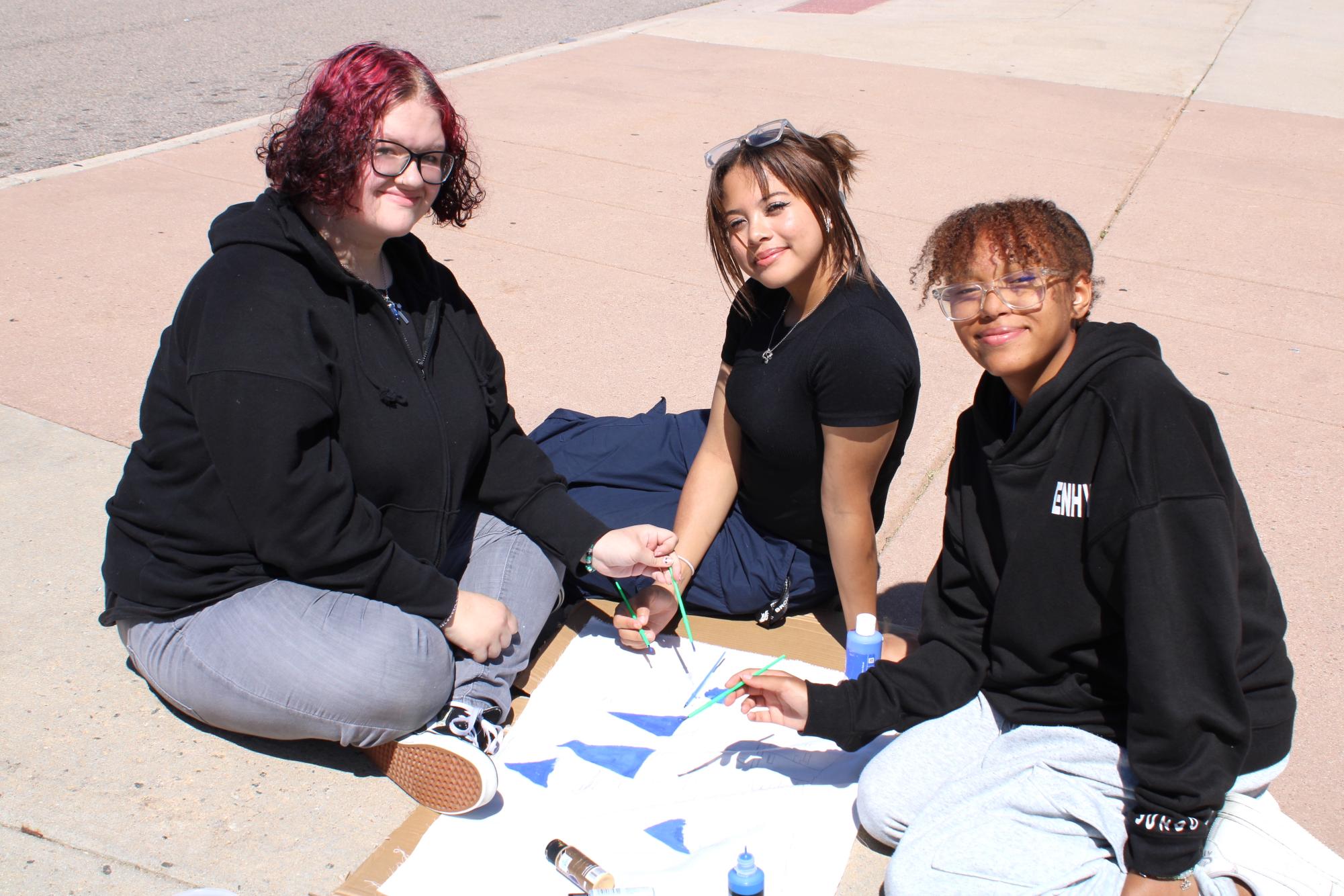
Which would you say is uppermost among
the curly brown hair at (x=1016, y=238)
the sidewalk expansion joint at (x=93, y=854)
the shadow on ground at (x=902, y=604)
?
the curly brown hair at (x=1016, y=238)

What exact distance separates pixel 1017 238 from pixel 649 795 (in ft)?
4.07

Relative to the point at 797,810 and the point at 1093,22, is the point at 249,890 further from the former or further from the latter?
the point at 1093,22

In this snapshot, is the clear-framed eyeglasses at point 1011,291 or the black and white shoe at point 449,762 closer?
the clear-framed eyeglasses at point 1011,291

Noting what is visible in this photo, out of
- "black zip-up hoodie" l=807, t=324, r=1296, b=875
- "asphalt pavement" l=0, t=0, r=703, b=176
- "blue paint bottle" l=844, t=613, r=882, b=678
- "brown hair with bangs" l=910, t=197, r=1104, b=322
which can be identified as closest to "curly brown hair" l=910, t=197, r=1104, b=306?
"brown hair with bangs" l=910, t=197, r=1104, b=322

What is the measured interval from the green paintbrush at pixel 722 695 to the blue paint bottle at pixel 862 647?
6.9 inches

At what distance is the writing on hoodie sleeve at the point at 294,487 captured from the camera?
210 cm

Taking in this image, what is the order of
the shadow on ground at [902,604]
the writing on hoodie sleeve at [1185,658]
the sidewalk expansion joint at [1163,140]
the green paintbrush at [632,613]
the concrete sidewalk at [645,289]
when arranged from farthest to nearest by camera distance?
1. the sidewalk expansion joint at [1163,140]
2. the shadow on ground at [902,604]
3. the green paintbrush at [632,613]
4. the concrete sidewalk at [645,289]
5. the writing on hoodie sleeve at [1185,658]

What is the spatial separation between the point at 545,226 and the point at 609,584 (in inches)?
121

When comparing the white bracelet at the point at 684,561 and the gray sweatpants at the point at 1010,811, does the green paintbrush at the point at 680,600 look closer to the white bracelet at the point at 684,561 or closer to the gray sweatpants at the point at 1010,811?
the white bracelet at the point at 684,561

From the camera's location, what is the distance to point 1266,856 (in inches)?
75.5

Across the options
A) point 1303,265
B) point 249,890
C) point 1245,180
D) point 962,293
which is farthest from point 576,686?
point 1245,180

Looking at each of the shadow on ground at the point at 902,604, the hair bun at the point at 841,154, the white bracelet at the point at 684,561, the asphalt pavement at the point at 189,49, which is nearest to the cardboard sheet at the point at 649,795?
the white bracelet at the point at 684,561

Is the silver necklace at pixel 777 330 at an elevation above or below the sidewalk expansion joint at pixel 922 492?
above

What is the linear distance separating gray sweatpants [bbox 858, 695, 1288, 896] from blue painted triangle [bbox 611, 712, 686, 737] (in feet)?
1.63
